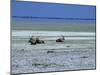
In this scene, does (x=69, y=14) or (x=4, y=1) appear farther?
(x=69, y=14)

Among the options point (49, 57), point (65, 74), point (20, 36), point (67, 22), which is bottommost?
point (65, 74)

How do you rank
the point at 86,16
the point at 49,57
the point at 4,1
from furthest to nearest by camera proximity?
the point at 86,16 < the point at 49,57 < the point at 4,1

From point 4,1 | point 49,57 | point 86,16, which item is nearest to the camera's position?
point 4,1

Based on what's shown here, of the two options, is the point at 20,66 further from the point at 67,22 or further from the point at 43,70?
the point at 67,22

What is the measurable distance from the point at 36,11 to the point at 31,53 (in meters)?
0.41

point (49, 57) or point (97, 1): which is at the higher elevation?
point (97, 1)

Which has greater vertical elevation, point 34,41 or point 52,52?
point 34,41

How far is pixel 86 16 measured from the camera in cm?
240

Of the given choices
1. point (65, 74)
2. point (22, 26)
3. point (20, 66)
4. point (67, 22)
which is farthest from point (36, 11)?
point (65, 74)

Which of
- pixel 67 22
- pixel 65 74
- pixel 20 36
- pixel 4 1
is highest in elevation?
pixel 4 1

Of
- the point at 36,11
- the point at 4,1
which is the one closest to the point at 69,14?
the point at 36,11

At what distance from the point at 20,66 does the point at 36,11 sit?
1.82 feet

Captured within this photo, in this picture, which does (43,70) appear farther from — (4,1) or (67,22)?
(4,1)

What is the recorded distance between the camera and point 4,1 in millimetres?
2090
